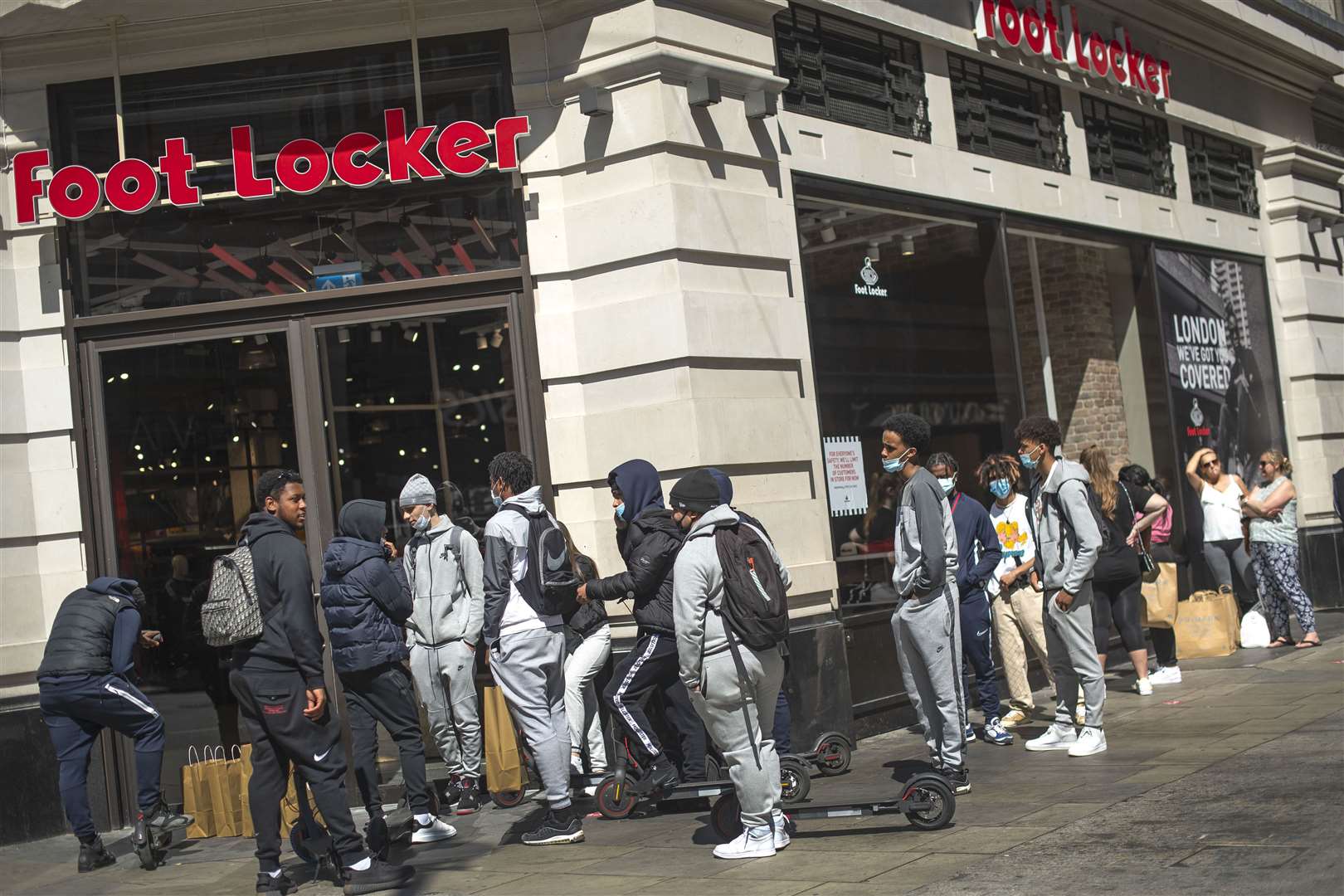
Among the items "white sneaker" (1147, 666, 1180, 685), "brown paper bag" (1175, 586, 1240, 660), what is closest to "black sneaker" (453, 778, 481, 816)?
"white sneaker" (1147, 666, 1180, 685)

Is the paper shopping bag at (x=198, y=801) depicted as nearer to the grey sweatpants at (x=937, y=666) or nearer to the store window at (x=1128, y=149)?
the grey sweatpants at (x=937, y=666)

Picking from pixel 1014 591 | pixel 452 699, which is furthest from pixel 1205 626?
pixel 452 699

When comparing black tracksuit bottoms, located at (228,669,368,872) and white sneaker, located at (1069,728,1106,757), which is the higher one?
black tracksuit bottoms, located at (228,669,368,872)

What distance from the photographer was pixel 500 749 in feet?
30.2

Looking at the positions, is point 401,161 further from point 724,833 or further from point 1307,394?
point 1307,394

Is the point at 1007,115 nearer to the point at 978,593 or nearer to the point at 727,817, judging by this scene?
the point at 978,593

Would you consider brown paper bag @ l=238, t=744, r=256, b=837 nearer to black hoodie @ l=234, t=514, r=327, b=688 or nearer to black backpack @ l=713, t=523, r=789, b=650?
black hoodie @ l=234, t=514, r=327, b=688

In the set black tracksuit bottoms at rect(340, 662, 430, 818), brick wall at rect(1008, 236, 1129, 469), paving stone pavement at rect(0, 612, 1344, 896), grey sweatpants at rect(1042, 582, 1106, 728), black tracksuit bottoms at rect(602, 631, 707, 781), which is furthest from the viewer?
brick wall at rect(1008, 236, 1129, 469)

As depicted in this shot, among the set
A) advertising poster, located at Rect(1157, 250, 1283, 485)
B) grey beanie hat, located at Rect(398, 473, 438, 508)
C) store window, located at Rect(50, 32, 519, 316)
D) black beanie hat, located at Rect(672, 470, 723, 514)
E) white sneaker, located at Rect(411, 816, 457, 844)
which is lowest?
white sneaker, located at Rect(411, 816, 457, 844)

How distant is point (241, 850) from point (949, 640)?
4.36 m

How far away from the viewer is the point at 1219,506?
14.2 metres

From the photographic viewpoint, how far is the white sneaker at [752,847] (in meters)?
6.89

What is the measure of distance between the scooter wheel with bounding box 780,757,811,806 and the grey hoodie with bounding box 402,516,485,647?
6.98ft

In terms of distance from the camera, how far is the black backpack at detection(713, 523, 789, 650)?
22.3 feet
